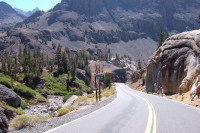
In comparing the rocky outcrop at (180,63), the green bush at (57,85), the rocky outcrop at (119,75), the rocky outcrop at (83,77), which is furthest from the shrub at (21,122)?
the rocky outcrop at (119,75)

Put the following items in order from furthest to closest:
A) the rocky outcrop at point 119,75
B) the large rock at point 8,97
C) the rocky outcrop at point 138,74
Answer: the rocky outcrop at point 119,75 < the rocky outcrop at point 138,74 < the large rock at point 8,97

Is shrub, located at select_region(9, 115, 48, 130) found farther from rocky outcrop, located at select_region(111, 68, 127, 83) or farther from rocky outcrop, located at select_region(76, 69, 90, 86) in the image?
rocky outcrop, located at select_region(111, 68, 127, 83)

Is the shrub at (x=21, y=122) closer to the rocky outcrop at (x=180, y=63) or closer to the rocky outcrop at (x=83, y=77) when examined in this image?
the rocky outcrop at (x=180, y=63)

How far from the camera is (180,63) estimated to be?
29.5 m

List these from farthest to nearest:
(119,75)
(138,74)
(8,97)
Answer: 1. (119,75)
2. (138,74)
3. (8,97)

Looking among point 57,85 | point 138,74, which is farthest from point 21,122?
point 57,85

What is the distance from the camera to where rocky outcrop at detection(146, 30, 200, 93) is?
82.4 ft

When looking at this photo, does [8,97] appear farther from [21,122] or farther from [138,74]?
[138,74]

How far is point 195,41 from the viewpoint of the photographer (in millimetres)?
28406

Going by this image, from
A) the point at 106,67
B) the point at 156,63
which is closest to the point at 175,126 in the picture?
the point at 156,63

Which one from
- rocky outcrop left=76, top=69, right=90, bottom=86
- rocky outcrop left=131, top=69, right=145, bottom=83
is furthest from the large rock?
rocky outcrop left=76, top=69, right=90, bottom=86

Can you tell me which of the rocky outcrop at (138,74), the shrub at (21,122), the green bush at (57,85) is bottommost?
the green bush at (57,85)

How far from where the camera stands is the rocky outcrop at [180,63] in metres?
25.1

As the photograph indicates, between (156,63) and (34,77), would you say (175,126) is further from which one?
(34,77)
